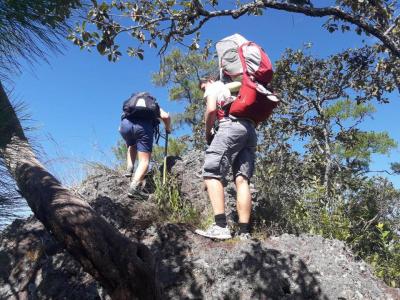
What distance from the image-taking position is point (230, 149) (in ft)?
13.4

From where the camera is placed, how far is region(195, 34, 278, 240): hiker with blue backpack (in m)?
3.96

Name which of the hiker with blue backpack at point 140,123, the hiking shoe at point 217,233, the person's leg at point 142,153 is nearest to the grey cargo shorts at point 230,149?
the hiking shoe at point 217,233

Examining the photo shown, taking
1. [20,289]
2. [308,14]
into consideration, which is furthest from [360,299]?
[308,14]

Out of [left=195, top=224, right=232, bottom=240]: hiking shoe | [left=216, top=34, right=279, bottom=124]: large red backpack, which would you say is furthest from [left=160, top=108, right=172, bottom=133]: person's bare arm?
[left=195, top=224, right=232, bottom=240]: hiking shoe

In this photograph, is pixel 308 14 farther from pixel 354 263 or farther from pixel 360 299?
pixel 360 299

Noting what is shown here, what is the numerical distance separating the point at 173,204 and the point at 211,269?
138 cm

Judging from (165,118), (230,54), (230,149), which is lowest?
(230,149)

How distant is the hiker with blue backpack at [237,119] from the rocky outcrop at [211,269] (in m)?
0.28

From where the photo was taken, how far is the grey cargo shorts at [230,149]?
4027 millimetres

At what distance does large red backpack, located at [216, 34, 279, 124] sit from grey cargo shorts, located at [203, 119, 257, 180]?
0.35 ft

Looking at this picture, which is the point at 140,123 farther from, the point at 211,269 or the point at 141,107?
the point at 211,269

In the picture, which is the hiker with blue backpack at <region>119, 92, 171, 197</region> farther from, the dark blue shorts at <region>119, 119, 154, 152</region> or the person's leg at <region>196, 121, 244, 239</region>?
the person's leg at <region>196, 121, 244, 239</region>

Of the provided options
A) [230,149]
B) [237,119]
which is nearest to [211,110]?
[237,119]

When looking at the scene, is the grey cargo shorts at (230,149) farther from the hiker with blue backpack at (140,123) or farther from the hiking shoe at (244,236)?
the hiker with blue backpack at (140,123)
